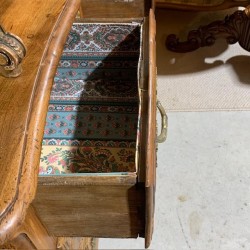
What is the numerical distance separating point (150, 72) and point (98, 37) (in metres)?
0.33

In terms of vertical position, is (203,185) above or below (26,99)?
below

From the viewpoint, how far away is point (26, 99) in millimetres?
510

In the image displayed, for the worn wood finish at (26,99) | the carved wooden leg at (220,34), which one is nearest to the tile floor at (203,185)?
the carved wooden leg at (220,34)

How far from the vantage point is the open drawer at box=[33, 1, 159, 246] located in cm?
58

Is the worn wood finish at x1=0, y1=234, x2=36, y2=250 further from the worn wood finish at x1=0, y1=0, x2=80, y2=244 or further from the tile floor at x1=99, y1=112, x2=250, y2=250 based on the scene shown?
the tile floor at x1=99, y1=112, x2=250, y2=250

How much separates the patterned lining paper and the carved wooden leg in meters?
0.51

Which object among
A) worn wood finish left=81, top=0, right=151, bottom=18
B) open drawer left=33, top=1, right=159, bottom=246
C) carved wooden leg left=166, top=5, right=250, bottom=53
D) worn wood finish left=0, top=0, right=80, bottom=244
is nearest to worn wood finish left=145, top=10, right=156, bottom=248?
open drawer left=33, top=1, right=159, bottom=246

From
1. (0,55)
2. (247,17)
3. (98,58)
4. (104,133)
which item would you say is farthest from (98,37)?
(247,17)

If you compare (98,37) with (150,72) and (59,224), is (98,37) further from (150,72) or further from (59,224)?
(59,224)

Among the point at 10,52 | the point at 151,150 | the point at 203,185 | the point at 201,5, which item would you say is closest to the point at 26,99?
the point at 10,52

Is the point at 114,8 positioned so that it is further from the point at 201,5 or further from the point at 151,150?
the point at 151,150

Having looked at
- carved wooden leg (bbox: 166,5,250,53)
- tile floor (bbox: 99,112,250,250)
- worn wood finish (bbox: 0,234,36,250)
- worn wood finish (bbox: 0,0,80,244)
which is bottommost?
tile floor (bbox: 99,112,250,250)

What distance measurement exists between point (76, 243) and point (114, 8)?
2.22 ft

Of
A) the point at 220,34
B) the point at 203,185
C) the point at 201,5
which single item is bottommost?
the point at 203,185
